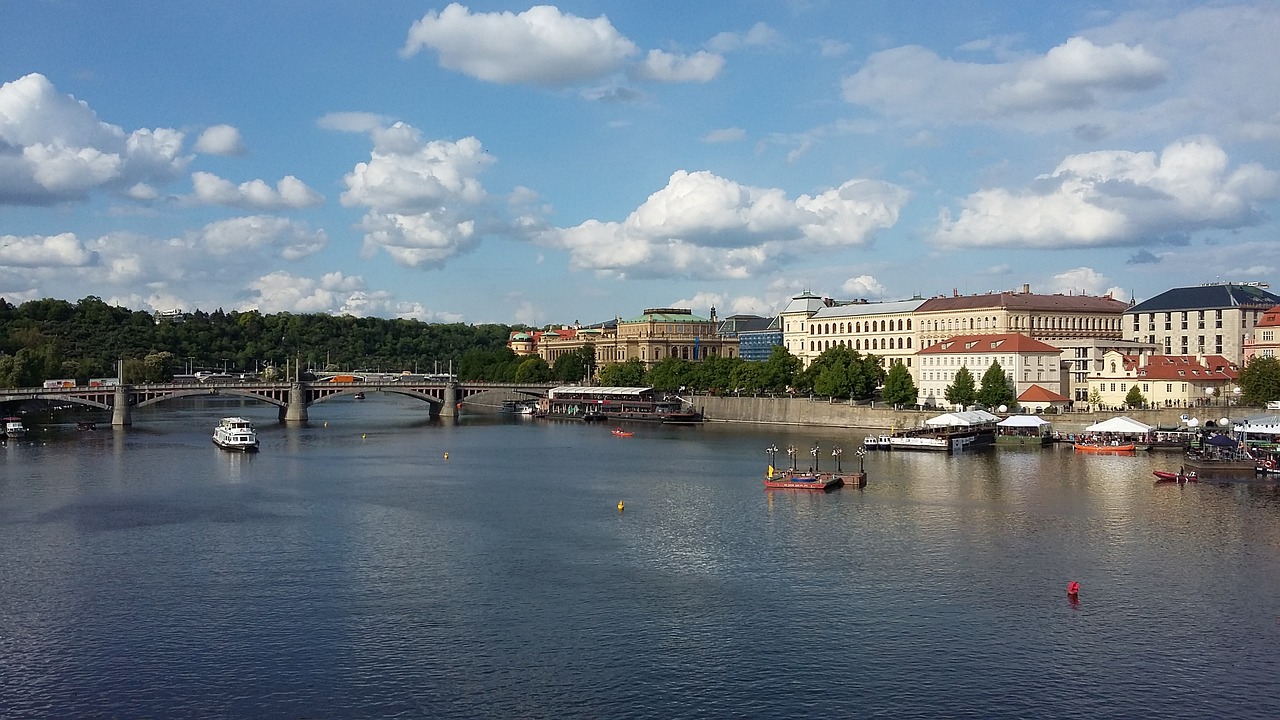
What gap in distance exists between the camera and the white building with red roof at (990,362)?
103 m

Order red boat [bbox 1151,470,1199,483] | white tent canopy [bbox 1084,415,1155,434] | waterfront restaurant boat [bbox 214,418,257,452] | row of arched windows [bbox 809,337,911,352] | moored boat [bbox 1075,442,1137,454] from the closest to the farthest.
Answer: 1. red boat [bbox 1151,470,1199,483]
2. moored boat [bbox 1075,442,1137,454]
3. white tent canopy [bbox 1084,415,1155,434]
4. waterfront restaurant boat [bbox 214,418,257,452]
5. row of arched windows [bbox 809,337,911,352]

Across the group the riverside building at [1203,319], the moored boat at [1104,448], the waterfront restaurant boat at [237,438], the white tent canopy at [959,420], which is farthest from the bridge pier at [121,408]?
the riverside building at [1203,319]

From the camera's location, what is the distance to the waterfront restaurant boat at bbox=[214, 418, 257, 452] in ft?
259

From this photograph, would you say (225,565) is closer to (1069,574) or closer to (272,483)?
(272,483)

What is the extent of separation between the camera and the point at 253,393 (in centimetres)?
11600

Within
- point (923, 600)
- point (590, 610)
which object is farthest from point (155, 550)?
point (923, 600)

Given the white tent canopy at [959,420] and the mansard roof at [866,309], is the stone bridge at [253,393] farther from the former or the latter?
the white tent canopy at [959,420]

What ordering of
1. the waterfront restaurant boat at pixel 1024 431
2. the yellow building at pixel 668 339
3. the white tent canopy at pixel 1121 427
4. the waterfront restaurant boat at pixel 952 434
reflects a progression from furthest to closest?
the yellow building at pixel 668 339
the waterfront restaurant boat at pixel 1024 431
the waterfront restaurant boat at pixel 952 434
the white tent canopy at pixel 1121 427

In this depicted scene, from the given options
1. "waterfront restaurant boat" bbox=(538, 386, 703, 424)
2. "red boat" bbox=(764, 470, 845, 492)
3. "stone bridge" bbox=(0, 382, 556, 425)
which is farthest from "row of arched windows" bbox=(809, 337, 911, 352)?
"red boat" bbox=(764, 470, 845, 492)

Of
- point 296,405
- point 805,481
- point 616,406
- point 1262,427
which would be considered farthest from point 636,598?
point 616,406

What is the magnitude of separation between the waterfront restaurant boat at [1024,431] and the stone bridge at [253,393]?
199 ft

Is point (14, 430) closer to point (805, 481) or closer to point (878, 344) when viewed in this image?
point (805, 481)

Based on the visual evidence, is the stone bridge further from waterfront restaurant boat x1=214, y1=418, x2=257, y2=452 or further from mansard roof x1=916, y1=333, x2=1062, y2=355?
mansard roof x1=916, y1=333, x2=1062, y2=355

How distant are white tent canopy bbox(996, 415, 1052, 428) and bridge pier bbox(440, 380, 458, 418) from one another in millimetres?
62939
